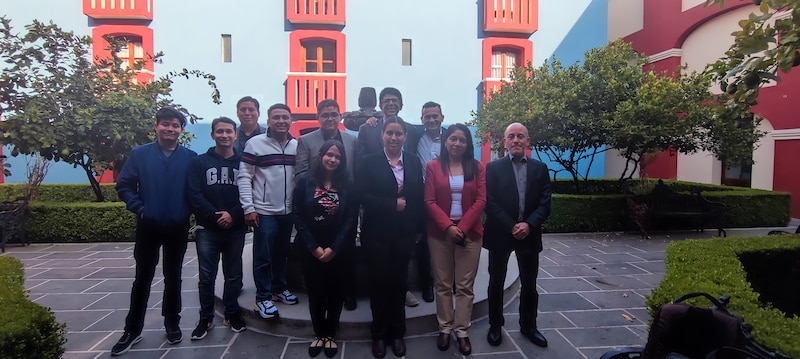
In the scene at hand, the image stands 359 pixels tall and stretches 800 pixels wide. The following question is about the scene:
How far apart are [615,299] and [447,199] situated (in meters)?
2.59

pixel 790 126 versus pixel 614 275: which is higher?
pixel 790 126

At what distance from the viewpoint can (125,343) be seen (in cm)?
329

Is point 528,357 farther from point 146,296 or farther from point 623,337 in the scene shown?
point 146,296

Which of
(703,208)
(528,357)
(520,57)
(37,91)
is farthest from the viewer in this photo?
(520,57)

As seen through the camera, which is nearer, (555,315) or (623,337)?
(623,337)

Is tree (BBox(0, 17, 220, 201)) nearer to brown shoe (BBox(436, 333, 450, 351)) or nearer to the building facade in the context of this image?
brown shoe (BBox(436, 333, 450, 351))

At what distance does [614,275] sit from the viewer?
5488 millimetres

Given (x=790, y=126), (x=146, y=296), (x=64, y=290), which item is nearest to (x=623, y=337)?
(x=146, y=296)

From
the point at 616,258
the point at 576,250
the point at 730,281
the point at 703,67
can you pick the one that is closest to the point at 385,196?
the point at 730,281

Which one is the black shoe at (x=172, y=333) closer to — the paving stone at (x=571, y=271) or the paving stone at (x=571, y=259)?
the paving stone at (x=571, y=271)

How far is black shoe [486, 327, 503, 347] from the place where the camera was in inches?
135

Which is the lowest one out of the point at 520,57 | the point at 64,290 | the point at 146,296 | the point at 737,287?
the point at 64,290

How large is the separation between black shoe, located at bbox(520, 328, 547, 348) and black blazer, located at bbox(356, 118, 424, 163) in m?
1.74

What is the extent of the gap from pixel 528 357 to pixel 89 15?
15.0 m
